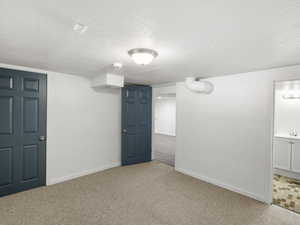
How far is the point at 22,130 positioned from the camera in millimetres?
2859

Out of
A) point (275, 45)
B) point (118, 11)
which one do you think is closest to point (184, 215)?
point (275, 45)

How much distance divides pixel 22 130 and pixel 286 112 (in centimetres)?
584

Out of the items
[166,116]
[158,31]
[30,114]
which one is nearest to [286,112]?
[158,31]

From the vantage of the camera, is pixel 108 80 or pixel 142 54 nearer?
pixel 142 54

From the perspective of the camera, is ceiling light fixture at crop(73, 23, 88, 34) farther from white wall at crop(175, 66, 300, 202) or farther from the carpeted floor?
the carpeted floor

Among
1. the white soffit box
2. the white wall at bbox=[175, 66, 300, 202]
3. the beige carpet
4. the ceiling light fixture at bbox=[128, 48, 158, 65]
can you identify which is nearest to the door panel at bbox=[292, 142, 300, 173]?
the white wall at bbox=[175, 66, 300, 202]

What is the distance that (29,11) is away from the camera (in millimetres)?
1219

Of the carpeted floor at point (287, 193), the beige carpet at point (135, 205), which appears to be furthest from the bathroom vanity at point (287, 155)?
the beige carpet at point (135, 205)

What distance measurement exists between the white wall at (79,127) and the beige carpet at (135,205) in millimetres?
384

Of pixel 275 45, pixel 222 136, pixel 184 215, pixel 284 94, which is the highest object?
pixel 275 45

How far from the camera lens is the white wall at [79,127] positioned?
3.22 m

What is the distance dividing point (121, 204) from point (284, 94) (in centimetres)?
451

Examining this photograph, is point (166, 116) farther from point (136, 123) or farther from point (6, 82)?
point (6, 82)

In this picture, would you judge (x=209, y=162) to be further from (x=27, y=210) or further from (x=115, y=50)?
(x=27, y=210)
